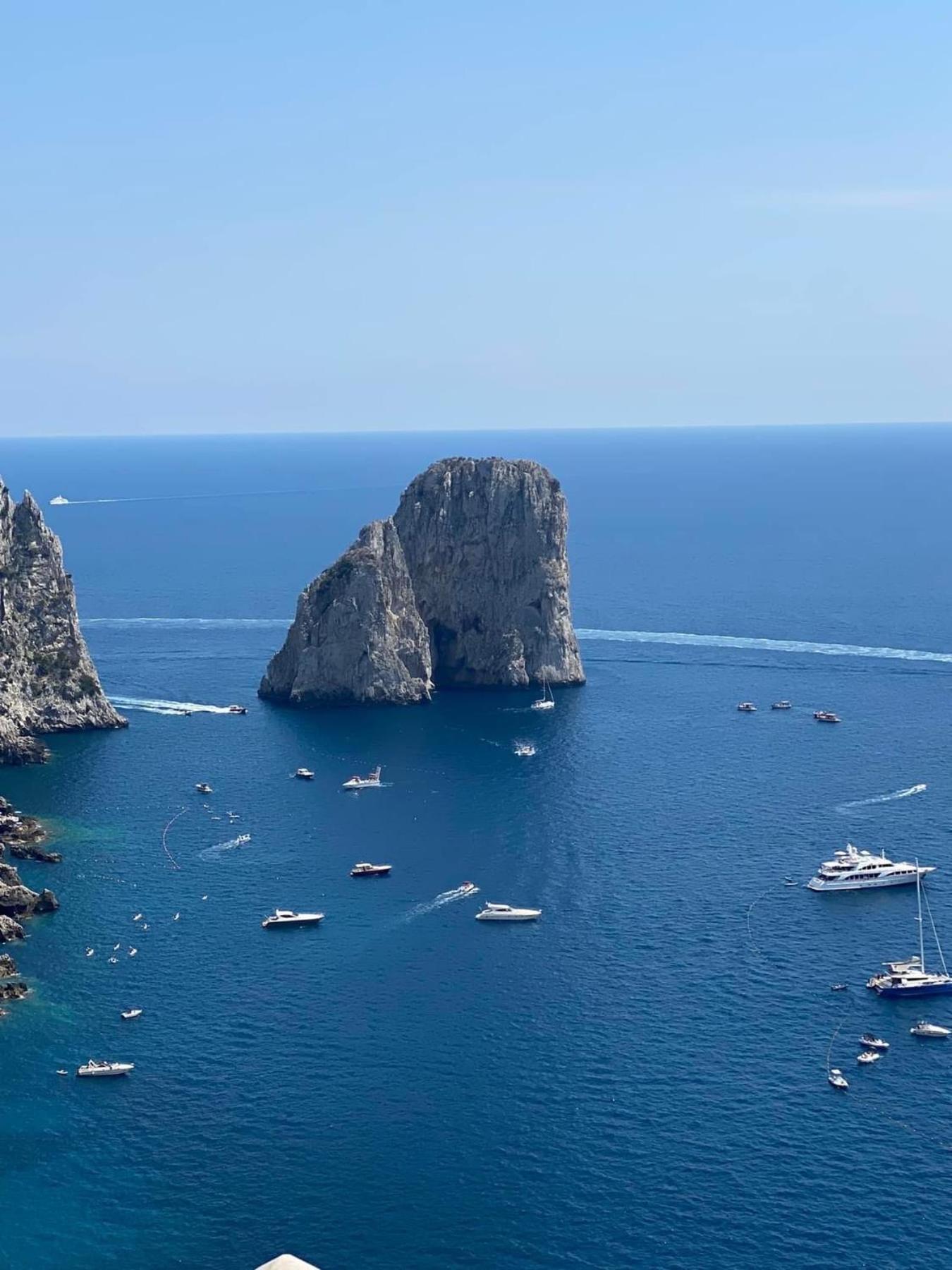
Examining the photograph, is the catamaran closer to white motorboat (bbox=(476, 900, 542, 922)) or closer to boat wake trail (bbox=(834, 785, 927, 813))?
white motorboat (bbox=(476, 900, 542, 922))

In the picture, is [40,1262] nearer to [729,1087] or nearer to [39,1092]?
[39,1092]

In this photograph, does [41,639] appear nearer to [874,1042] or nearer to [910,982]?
[910,982]

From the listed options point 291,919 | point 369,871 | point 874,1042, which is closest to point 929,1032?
point 874,1042

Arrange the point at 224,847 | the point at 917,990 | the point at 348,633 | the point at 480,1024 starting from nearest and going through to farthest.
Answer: the point at 480,1024, the point at 917,990, the point at 224,847, the point at 348,633

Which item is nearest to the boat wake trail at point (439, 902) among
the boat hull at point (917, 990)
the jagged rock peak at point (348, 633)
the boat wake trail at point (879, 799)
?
the boat hull at point (917, 990)

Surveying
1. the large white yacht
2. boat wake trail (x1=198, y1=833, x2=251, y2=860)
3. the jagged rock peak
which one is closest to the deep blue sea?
boat wake trail (x1=198, y1=833, x2=251, y2=860)

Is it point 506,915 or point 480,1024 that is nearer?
point 480,1024

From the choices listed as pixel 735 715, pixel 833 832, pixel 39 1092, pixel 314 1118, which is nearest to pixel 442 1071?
pixel 314 1118
